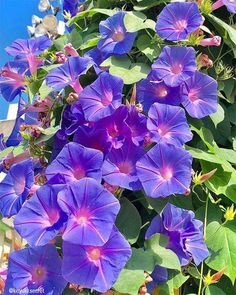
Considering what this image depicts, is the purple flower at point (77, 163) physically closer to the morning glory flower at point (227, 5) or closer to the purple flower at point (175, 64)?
the purple flower at point (175, 64)

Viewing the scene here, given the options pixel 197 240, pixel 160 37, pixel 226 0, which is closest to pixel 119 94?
pixel 160 37

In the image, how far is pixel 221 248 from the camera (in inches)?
39.5

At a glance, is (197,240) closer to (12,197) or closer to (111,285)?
(111,285)

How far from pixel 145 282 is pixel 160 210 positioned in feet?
0.48

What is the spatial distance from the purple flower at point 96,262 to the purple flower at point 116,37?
1.61ft

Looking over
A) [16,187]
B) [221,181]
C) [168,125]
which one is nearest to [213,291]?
[221,181]

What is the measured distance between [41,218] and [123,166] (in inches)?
7.8

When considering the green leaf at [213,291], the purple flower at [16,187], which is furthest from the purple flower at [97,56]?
the green leaf at [213,291]

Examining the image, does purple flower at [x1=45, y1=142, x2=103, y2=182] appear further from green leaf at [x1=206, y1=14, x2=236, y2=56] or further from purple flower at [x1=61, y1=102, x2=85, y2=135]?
green leaf at [x1=206, y1=14, x2=236, y2=56]

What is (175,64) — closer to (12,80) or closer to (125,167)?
(125,167)

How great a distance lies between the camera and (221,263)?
3.25 ft

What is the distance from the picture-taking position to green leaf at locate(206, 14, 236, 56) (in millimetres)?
1199

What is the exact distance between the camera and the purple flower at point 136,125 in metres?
0.98

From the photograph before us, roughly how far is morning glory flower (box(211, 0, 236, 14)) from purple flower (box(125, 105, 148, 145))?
414mm
